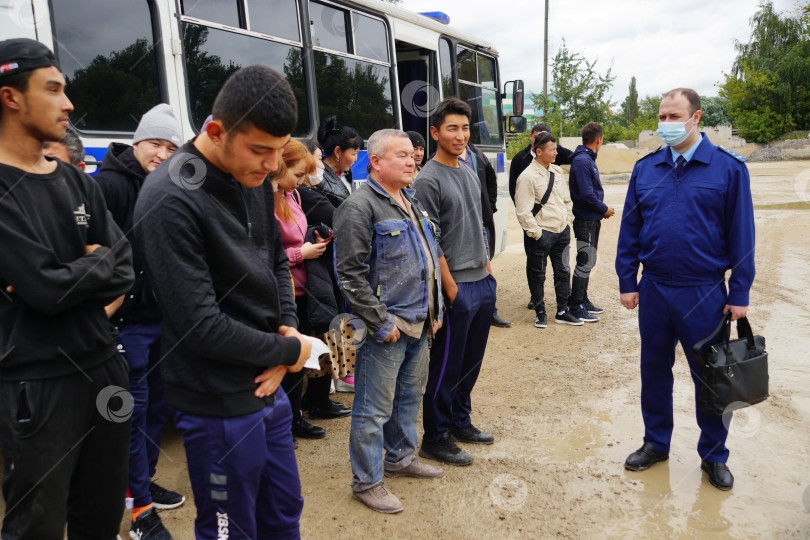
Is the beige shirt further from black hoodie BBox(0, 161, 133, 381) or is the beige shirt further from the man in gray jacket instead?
black hoodie BBox(0, 161, 133, 381)

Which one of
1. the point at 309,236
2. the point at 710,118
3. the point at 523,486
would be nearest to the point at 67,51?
the point at 309,236

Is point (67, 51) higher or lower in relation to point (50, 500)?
higher

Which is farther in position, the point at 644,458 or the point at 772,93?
the point at 772,93

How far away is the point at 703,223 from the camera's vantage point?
3539mm

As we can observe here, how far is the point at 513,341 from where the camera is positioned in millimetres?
6719

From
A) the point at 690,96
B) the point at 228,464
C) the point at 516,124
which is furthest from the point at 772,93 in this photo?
the point at 228,464

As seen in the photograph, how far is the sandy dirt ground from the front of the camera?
3.24 m

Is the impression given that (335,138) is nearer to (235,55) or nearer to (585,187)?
(235,55)

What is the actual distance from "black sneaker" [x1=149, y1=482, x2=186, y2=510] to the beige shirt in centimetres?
474

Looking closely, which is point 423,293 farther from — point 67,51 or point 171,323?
point 67,51

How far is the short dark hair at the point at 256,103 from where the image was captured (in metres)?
1.80

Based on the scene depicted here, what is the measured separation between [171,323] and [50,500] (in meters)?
0.73

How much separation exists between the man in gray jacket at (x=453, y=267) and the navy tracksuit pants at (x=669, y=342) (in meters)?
1.00

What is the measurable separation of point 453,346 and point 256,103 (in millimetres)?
2501
